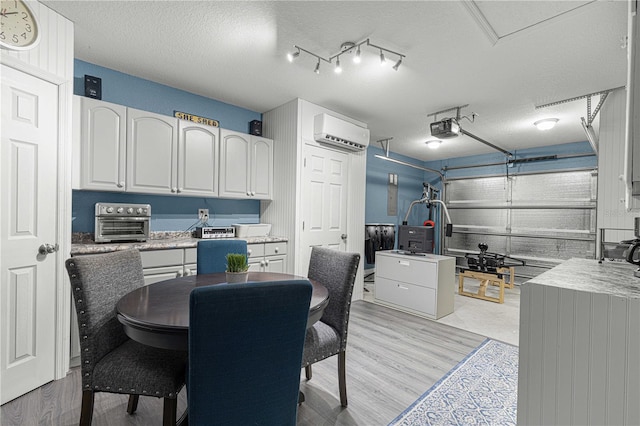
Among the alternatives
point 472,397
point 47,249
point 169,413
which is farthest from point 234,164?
point 472,397

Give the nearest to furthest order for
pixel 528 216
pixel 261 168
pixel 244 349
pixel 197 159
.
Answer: pixel 244 349 → pixel 197 159 → pixel 261 168 → pixel 528 216

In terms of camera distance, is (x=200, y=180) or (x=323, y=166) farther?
(x=323, y=166)

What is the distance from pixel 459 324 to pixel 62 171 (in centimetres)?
412

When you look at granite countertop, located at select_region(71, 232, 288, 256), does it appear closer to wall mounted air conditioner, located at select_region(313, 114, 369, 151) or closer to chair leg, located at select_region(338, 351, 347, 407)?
wall mounted air conditioner, located at select_region(313, 114, 369, 151)

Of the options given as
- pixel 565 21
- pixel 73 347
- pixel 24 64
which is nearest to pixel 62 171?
pixel 24 64

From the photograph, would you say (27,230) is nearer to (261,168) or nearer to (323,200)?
(261,168)

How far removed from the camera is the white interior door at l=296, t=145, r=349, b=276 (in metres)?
3.70

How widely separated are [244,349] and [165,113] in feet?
10.2

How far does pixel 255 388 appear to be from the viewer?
1.04 meters

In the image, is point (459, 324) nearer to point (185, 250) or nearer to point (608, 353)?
point (608, 353)

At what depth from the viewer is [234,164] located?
3.50 m

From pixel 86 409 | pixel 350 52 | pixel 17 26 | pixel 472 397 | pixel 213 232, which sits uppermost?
pixel 350 52

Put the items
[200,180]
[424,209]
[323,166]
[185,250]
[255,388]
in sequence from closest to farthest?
[255,388] < [185,250] < [200,180] < [323,166] < [424,209]

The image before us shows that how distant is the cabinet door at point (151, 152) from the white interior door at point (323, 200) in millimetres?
1508
